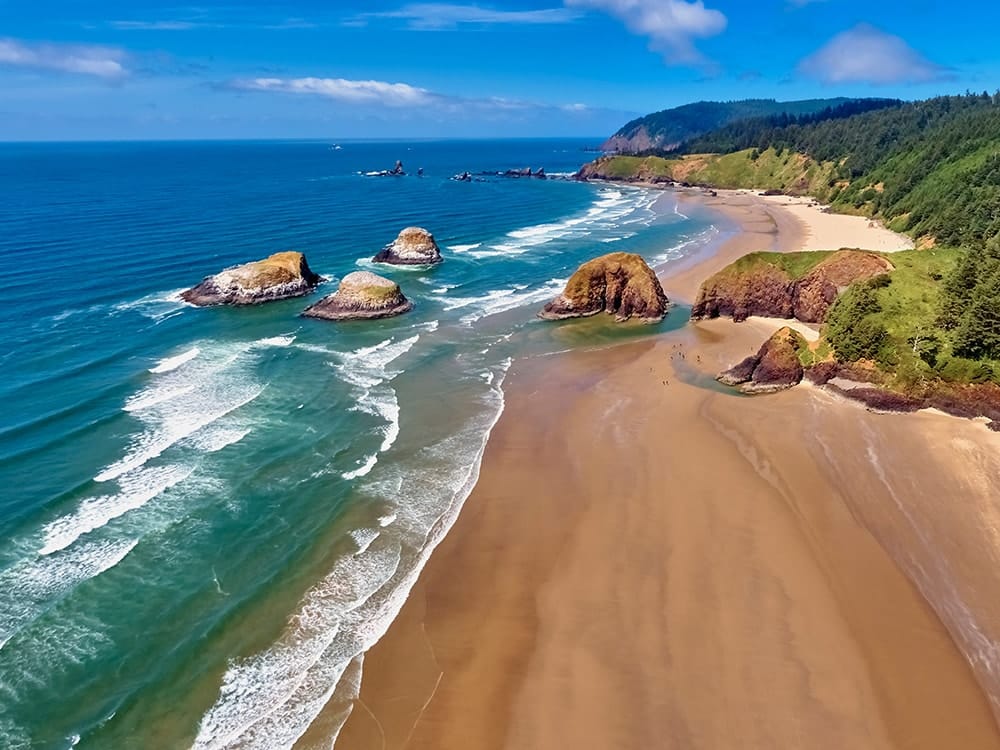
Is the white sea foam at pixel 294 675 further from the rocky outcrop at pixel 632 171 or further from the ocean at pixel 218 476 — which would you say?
the rocky outcrop at pixel 632 171

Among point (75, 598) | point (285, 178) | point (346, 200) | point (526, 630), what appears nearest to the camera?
point (526, 630)

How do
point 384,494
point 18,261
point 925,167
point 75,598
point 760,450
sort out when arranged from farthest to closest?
point 925,167 → point 18,261 → point 760,450 → point 384,494 → point 75,598

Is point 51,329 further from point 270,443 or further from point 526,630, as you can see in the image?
point 526,630

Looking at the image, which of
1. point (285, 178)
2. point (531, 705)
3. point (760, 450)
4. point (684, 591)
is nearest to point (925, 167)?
point (760, 450)

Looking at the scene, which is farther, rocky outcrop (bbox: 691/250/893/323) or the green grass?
the green grass

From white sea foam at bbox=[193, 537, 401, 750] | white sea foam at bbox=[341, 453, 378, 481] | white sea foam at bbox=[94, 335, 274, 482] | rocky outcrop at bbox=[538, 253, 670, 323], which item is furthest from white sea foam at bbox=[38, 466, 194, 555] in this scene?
rocky outcrop at bbox=[538, 253, 670, 323]

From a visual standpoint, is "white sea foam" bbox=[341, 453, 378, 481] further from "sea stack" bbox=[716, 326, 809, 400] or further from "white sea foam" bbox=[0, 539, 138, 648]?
"sea stack" bbox=[716, 326, 809, 400]
